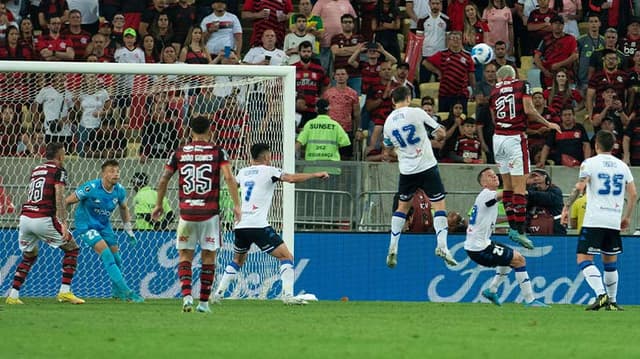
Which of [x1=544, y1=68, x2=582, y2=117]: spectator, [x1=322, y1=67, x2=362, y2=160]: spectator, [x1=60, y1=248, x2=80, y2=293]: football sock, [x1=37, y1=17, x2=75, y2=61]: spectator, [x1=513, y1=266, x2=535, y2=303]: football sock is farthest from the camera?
[x1=544, y1=68, x2=582, y2=117]: spectator

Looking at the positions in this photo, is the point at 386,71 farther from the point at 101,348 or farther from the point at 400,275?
the point at 101,348

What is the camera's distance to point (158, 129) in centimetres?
2055

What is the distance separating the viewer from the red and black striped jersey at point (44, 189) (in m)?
17.8

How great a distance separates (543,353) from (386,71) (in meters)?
14.5

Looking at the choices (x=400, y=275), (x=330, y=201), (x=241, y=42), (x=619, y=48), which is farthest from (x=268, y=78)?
(x=619, y=48)

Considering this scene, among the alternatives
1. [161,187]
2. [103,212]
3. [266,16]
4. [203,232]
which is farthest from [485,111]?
[161,187]

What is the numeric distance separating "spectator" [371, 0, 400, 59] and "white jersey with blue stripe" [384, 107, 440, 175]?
872 centimetres

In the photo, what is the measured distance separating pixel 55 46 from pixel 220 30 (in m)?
3.28

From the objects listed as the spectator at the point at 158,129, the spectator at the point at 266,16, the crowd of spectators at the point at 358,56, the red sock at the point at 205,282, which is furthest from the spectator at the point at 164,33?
the red sock at the point at 205,282

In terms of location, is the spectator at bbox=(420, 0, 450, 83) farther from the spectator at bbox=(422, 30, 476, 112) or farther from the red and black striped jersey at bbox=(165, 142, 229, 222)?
the red and black striped jersey at bbox=(165, 142, 229, 222)

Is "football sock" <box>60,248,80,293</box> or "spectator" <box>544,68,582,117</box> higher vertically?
"spectator" <box>544,68,582,117</box>

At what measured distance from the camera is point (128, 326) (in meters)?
12.5

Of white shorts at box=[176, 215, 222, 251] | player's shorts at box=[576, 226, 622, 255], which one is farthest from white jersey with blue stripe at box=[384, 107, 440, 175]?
white shorts at box=[176, 215, 222, 251]

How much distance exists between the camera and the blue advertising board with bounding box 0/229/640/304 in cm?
2027
